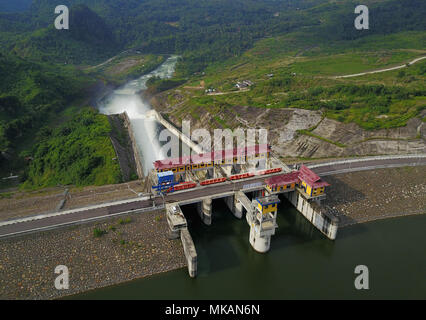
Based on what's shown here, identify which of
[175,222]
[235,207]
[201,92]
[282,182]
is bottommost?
[235,207]

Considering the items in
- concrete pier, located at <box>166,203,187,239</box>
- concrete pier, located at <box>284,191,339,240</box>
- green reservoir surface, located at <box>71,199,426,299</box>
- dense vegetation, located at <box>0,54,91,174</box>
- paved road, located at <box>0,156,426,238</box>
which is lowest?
green reservoir surface, located at <box>71,199,426,299</box>

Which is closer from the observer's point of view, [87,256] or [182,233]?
[87,256]

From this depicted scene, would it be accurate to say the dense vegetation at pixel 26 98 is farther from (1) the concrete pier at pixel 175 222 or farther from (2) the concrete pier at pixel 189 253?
(2) the concrete pier at pixel 189 253

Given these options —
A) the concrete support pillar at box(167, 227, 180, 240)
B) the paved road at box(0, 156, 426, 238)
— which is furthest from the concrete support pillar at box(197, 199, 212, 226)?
the concrete support pillar at box(167, 227, 180, 240)

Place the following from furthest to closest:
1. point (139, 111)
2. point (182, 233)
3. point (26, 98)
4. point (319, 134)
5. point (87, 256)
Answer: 1. point (139, 111)
2. point (26, 98)
3. point (319, 134)
4. point (182, 233)
5. point (87, 256)

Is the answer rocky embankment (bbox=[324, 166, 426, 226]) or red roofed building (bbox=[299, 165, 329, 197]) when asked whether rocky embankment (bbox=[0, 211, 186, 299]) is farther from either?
rocky embankment (bbox=[324, 166, 426, 226])

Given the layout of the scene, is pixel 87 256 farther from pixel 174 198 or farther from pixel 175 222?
pixel 174 198

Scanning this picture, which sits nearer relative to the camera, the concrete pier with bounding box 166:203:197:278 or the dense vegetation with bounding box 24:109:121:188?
the concrete pier with bounding box 166:203:197:278

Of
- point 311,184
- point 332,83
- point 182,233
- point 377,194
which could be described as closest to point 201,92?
point 332,83
